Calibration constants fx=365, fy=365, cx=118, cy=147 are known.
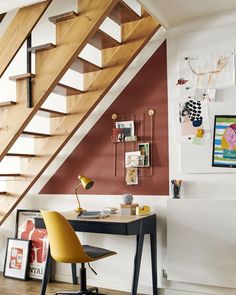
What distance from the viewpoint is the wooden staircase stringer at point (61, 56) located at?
2.75 meters

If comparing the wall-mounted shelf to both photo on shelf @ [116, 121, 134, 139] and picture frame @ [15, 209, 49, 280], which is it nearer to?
photo on shelf @ [116, 121, 134, 139]

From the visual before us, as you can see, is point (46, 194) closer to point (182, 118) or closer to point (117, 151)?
point (117, 151)

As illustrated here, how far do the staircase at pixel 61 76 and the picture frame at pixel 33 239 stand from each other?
193 millimetres

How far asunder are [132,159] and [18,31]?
153 centimetres

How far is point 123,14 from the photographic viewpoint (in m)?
3.18

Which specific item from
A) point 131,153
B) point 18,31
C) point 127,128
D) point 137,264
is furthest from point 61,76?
point 137,264

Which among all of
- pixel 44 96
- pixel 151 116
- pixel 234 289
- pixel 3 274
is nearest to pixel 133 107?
pixel 151 116

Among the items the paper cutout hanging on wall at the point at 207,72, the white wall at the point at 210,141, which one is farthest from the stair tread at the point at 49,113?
the paper cutout hanging on wall at the point at 207,72

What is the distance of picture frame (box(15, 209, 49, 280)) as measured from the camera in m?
3.79

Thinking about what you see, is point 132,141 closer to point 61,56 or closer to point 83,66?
point 83,66

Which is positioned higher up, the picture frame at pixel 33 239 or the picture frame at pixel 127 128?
the picture frame at pixel 127 128

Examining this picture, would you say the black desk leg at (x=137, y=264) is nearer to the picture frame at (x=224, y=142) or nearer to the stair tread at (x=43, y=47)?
the picture frame at (x=224, y=142)

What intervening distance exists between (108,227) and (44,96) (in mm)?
1144

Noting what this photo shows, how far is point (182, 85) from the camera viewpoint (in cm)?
333
